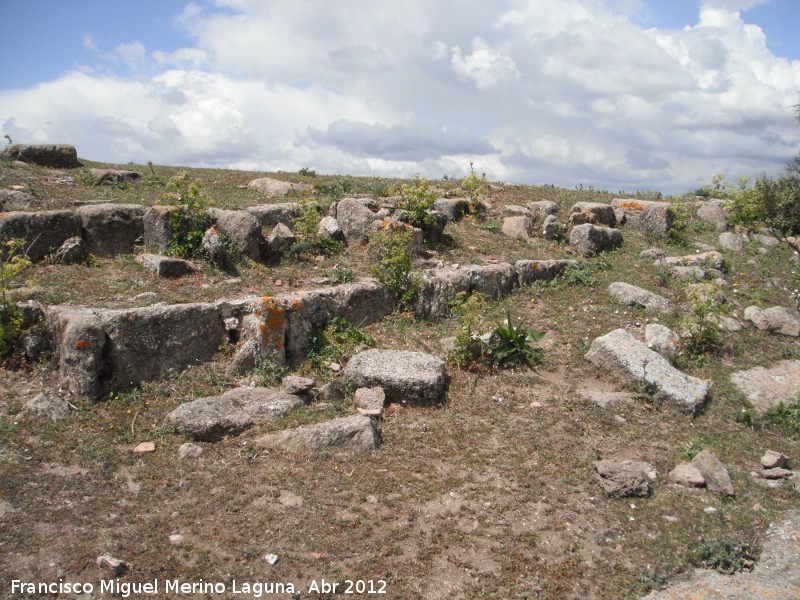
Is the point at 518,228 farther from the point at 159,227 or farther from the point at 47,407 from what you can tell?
the point at 47,407

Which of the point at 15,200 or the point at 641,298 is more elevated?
the point at 15,200

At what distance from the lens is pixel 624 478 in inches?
263

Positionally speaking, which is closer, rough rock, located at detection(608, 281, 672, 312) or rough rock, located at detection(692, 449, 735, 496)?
rough rock, located at detection(692, 449, 735, 496)

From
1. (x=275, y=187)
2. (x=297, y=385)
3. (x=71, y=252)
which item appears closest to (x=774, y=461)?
(x=297, y=385)

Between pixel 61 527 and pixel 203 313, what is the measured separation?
3.63 metres

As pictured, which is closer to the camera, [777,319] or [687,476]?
[687,476]

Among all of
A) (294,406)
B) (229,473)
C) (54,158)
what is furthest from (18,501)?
(54,158)

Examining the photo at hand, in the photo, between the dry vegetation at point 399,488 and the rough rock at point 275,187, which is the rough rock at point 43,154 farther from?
the dry vegetation at point 399,488

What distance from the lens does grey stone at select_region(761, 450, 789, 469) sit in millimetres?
7297

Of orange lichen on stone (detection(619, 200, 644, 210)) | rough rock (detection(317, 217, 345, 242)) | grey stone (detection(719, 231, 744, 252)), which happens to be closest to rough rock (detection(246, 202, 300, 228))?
rough rock (detection(317, 217, 345, 242))

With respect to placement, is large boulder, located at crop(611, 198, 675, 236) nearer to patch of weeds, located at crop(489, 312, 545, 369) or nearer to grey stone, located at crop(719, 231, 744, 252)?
grey stone, located at crop(719, 231, 744, 252)

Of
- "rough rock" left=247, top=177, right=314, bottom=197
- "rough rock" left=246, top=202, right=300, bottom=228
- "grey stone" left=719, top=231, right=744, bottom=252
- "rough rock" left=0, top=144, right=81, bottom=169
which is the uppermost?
"rough rock" left=0, top=144, right=81, bottom=169

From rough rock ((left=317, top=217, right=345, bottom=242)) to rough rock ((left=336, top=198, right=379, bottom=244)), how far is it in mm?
174

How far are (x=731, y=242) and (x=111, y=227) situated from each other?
14.9 m
